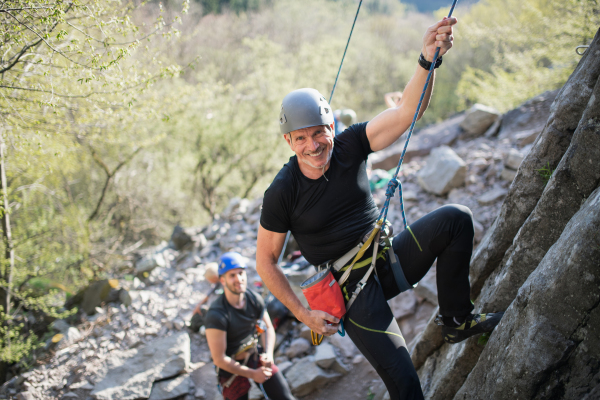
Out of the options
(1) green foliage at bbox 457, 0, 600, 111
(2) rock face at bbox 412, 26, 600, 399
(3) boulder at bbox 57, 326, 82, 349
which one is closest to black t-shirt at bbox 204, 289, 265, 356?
(2) rock face at bbox 412, 26, 600, 399

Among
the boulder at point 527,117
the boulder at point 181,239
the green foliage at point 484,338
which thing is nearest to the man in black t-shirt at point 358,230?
the green foliage at point 484,338

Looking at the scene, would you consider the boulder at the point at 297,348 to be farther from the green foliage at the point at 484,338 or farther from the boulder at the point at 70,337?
the boulder at the point at 70,337

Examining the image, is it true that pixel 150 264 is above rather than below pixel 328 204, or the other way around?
below

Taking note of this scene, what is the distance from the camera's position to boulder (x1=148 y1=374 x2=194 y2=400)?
543 cm

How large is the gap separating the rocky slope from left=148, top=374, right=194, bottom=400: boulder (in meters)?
0.02

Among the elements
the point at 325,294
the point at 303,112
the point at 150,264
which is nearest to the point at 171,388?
the point at 325,294

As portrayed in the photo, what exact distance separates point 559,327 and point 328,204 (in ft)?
4.94

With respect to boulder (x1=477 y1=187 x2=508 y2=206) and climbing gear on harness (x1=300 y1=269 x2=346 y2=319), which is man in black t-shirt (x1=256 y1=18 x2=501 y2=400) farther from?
boulder (x1=477 y1=187 x2=508 y2=206)

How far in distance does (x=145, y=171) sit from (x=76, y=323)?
35.4 ft

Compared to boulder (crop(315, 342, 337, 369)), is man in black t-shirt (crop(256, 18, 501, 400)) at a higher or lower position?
higher

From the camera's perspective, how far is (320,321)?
2.59 m

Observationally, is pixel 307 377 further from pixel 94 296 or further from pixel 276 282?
pixel 94 296

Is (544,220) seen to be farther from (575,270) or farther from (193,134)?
(193,134)

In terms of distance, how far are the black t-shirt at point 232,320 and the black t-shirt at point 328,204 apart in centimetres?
188
